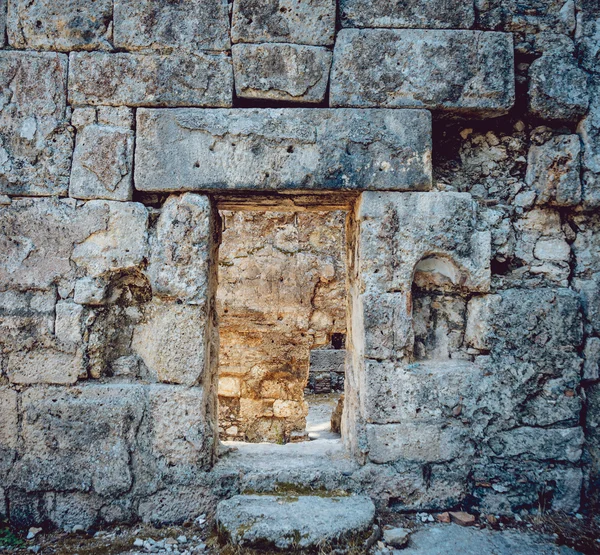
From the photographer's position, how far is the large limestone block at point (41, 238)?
2602 mm

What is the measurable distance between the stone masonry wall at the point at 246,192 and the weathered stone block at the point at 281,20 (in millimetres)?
13

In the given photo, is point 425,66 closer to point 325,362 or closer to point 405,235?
point 405,235

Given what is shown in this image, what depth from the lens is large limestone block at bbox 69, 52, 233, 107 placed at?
103 inches

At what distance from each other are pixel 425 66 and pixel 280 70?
815 millimetres

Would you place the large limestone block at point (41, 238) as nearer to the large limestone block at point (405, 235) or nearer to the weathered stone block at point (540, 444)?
the large limestone block at point (405, 235)

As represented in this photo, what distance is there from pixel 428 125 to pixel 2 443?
2959mm

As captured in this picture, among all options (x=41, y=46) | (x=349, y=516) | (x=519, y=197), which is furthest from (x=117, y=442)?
(x=519, y=197)

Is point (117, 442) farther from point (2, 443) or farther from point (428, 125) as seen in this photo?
point (428, 125)

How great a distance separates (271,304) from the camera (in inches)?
256

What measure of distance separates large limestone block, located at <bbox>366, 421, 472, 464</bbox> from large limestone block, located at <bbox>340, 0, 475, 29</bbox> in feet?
7.44

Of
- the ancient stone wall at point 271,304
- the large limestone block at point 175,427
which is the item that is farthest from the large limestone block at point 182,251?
the ancient stone wall at point 271,304

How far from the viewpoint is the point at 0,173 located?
2627mm

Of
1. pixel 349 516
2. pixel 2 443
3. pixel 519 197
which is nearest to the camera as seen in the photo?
pixel 349 516

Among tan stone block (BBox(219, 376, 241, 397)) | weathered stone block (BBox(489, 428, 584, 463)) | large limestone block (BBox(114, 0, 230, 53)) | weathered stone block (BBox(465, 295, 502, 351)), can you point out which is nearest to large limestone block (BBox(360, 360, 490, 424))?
weathered stone block (BBox(465, 295, 502, 351))
